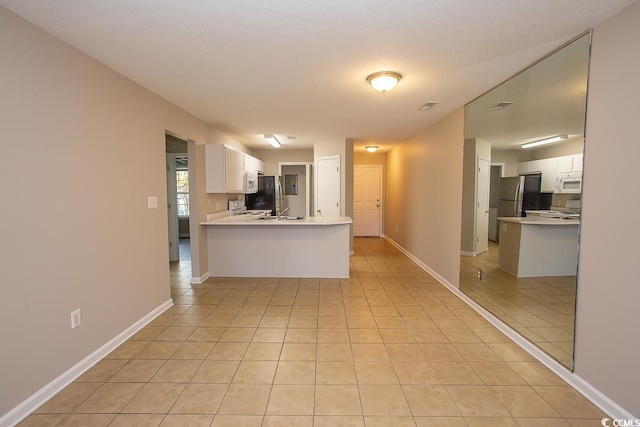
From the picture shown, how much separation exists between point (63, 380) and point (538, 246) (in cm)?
379

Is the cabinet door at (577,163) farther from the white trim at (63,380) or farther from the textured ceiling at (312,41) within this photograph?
the white trim at (63,380)

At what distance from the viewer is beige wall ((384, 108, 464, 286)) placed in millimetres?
3643

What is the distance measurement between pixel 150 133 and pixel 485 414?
368 centimetres

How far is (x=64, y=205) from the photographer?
196 centimetres

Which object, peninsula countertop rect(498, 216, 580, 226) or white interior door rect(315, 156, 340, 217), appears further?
white interior door rect(315, 156, 340, 217)

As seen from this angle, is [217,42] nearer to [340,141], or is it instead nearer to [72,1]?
[72,1]

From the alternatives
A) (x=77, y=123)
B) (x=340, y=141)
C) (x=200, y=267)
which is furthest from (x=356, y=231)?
(x=77, y=123)

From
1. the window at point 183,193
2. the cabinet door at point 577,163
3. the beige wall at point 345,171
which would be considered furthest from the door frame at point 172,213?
the cabinet door at point 577,163

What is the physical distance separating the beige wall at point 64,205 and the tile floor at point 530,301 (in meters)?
3.58

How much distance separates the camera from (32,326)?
1735 millimetres

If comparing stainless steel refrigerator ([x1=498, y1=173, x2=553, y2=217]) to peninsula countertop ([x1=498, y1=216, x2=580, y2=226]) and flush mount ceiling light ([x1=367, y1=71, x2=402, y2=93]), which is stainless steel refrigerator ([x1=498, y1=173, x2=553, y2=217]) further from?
flush mount ceiling light ([x1=367, y1=71, x2=402, y2=93])
